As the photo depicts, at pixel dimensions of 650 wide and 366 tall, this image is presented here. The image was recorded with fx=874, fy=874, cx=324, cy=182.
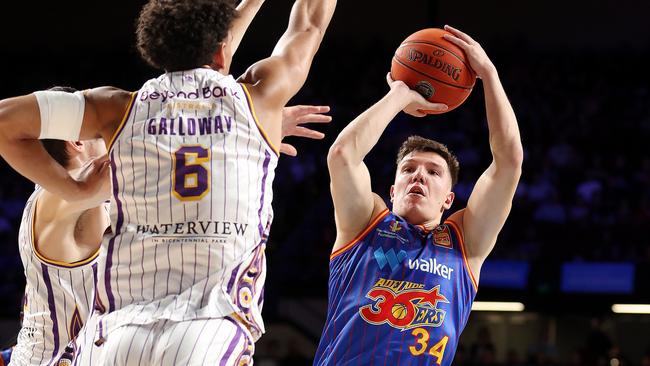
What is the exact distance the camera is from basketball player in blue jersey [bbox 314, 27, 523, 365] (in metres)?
3.88

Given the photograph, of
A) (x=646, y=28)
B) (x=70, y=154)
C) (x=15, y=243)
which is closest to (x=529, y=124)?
(x=646, y=28)

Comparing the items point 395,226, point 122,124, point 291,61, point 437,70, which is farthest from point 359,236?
point 122,124

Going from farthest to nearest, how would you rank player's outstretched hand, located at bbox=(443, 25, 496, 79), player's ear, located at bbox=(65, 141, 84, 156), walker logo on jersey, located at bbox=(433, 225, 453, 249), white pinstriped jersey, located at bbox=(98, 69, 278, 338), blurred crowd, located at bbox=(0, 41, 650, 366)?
1. blurred crowd, located at bbox=(0, 41, 650, 366)
2. player's outstretched hand, located at bbox=(443, 25, 496, 79)
3. walker logo on jersey, located at bbox=(433, 225, 453, 249)
4. player's ear, located at bbox=(65, 141, 84, 156)
5. white pinstriped jersey, located at bbox=(98, 69, 278, 338)

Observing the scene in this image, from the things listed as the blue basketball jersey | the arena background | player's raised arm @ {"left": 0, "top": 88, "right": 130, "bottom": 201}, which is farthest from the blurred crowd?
player's raised arm @ {"left": 0, "top": 88, "right": 130, "bottom": 201}

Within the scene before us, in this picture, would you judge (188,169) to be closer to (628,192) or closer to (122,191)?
(122,191)

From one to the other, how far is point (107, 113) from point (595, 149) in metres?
11.7

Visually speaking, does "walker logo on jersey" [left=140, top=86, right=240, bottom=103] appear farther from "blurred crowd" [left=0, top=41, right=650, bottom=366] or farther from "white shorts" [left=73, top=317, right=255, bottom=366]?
"blurred crowd" [left=0, top=41, right=650, bottom=366]

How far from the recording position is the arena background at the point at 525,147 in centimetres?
1085

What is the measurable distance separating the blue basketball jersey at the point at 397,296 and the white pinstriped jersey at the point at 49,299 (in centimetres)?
108

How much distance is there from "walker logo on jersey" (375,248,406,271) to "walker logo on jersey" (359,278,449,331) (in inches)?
3.6

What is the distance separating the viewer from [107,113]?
9.78 ft

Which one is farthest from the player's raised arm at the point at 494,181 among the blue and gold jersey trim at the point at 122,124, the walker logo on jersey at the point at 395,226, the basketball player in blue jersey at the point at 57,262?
the blue and gold jersey trim at the point at 122,124

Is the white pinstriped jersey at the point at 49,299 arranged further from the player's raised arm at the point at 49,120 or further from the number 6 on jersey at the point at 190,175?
the number 6 on jersey at the point at 190,175

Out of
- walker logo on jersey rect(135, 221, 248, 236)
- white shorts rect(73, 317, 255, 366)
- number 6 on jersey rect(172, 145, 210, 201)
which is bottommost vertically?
white shorts rect(73, 317, 255, 366)
